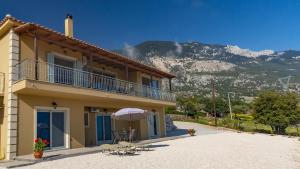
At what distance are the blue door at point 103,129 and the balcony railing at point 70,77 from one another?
223cm

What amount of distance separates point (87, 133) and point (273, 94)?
93.5 feet

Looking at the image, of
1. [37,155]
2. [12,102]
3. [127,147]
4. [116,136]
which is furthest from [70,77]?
[37,155]

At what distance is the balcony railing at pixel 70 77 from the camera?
14242 mm

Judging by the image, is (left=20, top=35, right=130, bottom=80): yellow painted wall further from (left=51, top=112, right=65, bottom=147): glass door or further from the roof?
(left=51, top=112, right=65, bottom=147): glass door

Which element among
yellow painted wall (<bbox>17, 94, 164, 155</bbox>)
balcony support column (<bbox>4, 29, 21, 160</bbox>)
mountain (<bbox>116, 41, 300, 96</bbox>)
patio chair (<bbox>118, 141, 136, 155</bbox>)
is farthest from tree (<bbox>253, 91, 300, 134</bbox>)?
mountain (<bbox>116, 41, 300, 96</bbox>)

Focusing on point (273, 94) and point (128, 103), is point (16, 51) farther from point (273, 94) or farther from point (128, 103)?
point (273, 94)

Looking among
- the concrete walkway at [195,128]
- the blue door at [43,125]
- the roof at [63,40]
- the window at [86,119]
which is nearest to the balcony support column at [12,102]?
the roof at [63,40]

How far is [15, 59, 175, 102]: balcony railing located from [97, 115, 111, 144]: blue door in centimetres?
223

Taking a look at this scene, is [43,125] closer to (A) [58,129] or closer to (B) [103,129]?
(A) [58,129]

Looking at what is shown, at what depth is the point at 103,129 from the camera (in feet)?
66.4

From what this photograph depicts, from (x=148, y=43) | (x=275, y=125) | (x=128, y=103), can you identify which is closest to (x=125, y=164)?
(x=128, y=103)

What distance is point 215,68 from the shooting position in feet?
453

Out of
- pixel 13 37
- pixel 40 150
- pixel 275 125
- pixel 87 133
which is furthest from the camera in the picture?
pixel 275 125

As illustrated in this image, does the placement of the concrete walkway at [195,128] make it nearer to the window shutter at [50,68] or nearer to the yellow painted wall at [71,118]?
the yellow painted wall at [71,118]
